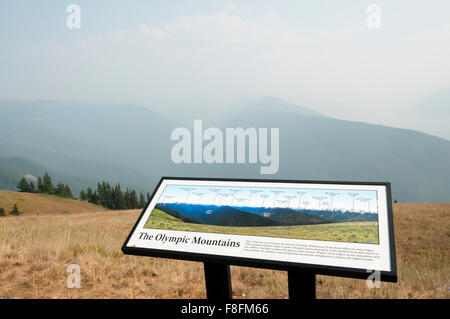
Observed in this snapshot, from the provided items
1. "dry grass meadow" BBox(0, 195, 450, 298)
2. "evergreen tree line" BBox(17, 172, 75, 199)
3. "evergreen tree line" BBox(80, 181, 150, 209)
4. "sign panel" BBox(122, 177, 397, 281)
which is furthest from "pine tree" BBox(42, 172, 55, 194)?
"sign panel" BBox(122, 177, 397, 281)

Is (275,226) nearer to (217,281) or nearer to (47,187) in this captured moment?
(217,281)

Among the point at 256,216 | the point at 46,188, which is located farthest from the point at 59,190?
the point at 256,216

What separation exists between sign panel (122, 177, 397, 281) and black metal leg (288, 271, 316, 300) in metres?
0.37

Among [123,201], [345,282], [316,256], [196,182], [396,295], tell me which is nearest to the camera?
[316,256]

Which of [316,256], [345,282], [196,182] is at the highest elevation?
[196,182]

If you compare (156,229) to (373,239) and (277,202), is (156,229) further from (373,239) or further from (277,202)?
(373,239)

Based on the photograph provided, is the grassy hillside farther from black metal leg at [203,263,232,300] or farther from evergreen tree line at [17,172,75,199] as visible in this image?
black metal leg at [203,263,232,300]

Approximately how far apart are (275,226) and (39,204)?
7339cm

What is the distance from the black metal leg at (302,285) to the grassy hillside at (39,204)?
67.0 m

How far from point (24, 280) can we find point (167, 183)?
2.99m

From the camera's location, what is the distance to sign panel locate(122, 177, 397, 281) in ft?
11.0
